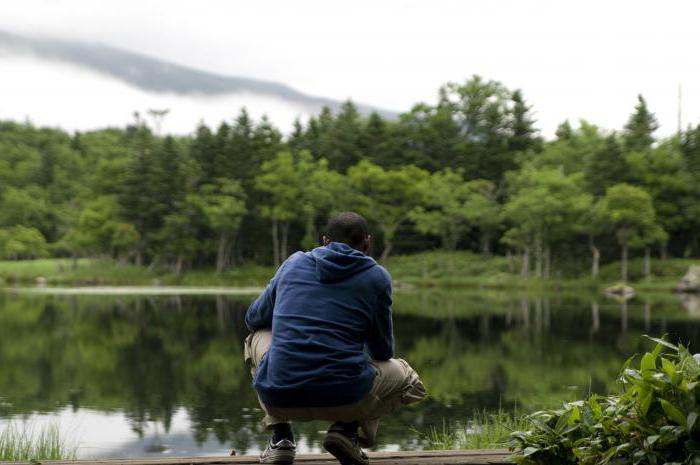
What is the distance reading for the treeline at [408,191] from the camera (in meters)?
37.3

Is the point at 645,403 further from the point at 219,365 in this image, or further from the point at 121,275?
the point at 121,275

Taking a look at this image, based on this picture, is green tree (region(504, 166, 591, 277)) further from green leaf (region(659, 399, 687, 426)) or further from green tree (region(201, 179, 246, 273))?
green leaf (region(659, 399, 687, 426))

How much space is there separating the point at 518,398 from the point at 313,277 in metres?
7.50

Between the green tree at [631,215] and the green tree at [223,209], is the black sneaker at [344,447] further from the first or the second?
the green tree at [223,209]

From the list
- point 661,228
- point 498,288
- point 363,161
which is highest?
point 363,161

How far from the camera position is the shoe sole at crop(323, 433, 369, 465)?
9.12 ft

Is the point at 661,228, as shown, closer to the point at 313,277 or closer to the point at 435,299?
the point at 435,299

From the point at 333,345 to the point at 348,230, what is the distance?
0.44 meters

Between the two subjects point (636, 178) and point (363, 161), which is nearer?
point (636, 178)

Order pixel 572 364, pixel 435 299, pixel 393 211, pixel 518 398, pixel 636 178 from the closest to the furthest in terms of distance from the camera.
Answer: pixel 518 398 → pixel 572 364 → pixel 435 299 → pixel 636 178 → pixel 393 211

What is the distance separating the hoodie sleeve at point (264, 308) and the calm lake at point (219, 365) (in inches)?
99.5

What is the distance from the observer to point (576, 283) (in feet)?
119

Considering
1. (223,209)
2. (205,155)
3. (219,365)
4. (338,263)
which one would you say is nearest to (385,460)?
(338,263)

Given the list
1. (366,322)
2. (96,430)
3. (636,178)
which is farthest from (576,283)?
(366,322)
